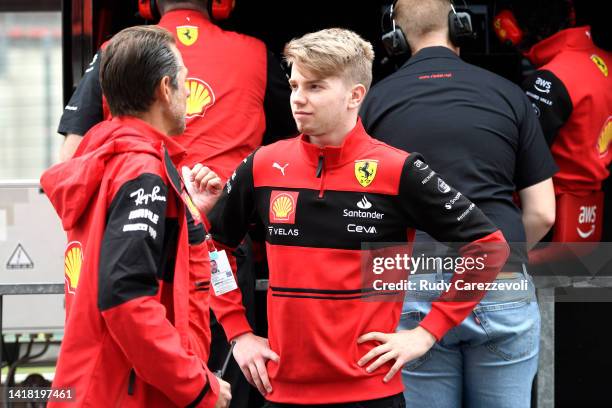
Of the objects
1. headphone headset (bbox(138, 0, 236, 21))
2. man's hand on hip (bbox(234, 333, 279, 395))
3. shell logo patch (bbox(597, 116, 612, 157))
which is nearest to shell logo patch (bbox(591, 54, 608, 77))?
shell logo patch (bbox(597, 116, 612, 157))

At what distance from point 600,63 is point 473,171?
4.43 ft

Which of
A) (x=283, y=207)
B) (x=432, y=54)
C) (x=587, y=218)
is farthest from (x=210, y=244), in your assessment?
(x=587, y=218)

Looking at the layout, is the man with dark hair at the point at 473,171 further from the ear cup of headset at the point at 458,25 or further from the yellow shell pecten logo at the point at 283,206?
the yellow shell pecten logo at the point at 283,206

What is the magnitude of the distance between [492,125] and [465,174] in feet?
0.58

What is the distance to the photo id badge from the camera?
274 cm

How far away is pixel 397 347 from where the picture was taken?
8.23 ft

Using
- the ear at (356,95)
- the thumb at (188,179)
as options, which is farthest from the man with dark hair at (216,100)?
the ear at (356,95)

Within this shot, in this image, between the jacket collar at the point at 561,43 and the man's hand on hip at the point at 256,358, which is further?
the jacket collar at the point at 561,43

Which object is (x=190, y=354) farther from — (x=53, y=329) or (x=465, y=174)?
(x=53, y=329)

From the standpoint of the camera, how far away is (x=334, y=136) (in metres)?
2.59

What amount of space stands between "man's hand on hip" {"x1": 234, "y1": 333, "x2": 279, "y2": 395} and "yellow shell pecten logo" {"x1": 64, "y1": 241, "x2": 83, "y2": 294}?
54cm

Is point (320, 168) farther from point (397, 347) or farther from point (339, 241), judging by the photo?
point (397, 347)

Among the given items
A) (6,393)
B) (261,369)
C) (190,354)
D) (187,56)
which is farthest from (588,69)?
(6,393)

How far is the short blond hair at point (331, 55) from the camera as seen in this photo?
2.53 meters
